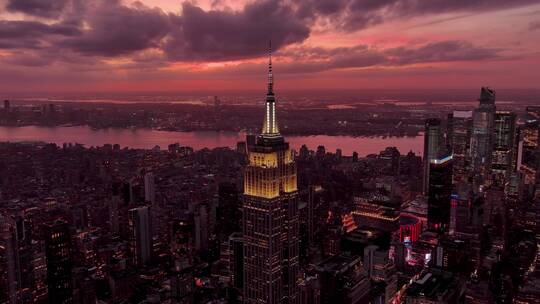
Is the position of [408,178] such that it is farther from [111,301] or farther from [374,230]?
[111,301]

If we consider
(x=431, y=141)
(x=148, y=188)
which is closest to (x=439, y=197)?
(x=431, y=141)

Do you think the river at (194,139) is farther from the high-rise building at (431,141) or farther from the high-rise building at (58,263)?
the high-rise building at (58,263)

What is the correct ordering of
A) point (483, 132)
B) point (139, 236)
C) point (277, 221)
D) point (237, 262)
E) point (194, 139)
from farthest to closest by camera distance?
point (194, 139) → point (483, 132) → point (139, 236) → point (237, 262) → point (277, 221)

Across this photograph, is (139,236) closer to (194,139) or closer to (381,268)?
(381,268)

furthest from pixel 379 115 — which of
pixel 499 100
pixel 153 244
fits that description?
pixel 153 244

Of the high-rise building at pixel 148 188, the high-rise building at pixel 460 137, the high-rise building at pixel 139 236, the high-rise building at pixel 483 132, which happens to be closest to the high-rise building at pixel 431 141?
the high-rise building at pixel 460 137

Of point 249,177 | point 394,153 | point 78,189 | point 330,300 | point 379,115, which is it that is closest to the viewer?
point 249,177
